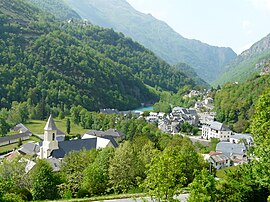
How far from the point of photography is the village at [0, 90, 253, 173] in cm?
5494

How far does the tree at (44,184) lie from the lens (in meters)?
31.0

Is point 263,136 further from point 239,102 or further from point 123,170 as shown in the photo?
point 239,102

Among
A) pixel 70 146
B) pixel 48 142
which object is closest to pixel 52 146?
pixel 48 142

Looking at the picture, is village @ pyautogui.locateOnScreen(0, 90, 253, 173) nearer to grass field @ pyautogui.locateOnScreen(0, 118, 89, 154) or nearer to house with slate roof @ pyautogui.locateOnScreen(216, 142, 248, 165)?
house with slate roof @ pyautogui.locateOnScreen(216, 142, 248, 165)

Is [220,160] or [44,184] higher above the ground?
[44,184]

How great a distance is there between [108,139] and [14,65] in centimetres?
7653

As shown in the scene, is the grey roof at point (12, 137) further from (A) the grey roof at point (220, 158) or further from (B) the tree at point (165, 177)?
(B) the tree at point (165, 177)

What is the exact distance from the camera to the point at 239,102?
116 metres

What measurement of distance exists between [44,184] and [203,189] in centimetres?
1771

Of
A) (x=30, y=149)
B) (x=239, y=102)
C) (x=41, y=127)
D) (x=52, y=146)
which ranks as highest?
(x=239, y=102)

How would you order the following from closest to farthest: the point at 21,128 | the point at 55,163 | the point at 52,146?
1. the point at 55,163
2. the point at 52,146
3. the point at 21,128

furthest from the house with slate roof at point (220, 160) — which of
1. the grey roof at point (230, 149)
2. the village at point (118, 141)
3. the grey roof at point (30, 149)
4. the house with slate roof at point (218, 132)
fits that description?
the grey roof at point (30, 149)

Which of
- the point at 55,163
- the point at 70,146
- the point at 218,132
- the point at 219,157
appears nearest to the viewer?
the point at 55,163

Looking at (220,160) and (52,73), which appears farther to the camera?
(52,73)
